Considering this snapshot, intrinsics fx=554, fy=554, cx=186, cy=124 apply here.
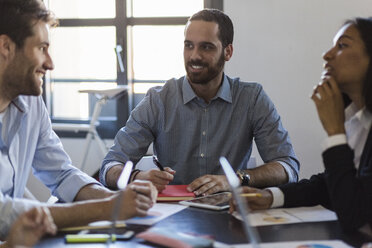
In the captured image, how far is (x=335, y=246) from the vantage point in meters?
1.34

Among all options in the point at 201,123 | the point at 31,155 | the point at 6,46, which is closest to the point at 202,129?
the point at 201,123

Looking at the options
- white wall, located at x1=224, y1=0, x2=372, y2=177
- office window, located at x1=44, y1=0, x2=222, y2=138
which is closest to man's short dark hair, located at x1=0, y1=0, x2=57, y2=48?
white wall, located at x1=224, y1=0, x2=372, y2=177

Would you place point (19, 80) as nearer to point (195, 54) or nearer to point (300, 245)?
point (195, 54)

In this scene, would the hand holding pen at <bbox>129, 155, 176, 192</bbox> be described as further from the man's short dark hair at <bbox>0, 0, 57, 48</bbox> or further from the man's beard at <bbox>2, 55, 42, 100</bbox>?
the man's short dark hair at <bbox>0, 0, 57, 48</bbox>

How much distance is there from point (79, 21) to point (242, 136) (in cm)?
252

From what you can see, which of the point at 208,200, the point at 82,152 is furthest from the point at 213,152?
the point at 82,152

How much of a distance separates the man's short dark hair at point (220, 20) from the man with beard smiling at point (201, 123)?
11 millimetres

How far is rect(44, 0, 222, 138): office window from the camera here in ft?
14.5

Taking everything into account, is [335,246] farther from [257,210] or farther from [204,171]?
[204,171]

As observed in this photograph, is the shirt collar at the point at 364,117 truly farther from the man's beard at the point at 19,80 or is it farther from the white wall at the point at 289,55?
the white wall at the point at 289,55

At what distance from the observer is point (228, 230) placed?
1.49 metres

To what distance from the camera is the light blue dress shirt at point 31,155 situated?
1845 millimetres

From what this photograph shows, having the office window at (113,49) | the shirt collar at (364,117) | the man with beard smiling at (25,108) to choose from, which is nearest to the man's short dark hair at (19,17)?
the man with beard smiling at (25,108)

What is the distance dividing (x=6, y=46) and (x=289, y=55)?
8.43 ft
